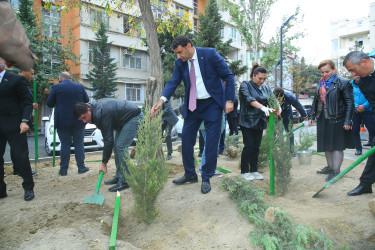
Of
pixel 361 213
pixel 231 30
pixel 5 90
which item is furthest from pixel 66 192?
pixel 231 30

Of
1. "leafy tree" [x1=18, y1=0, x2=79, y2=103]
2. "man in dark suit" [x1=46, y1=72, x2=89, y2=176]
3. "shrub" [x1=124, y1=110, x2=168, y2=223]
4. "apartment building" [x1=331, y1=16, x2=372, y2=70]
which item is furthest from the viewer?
"apartment building" [x1=331, y1=16, x2=372, y2=70]

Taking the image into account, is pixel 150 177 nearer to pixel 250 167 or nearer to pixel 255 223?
pixel 255 223

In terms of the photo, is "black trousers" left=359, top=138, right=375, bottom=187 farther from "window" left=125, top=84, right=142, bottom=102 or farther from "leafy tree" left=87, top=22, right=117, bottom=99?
"window" left=125, top=84, right=142, bottom=102

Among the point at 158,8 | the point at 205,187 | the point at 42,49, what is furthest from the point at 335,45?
the point at 205,187

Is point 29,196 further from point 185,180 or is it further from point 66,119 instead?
point 185,180

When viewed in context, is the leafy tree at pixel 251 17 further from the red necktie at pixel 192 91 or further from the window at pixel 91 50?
the red necktie at pixel 192 91

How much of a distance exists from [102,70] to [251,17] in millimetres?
11301

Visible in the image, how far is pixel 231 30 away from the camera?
1264 inches

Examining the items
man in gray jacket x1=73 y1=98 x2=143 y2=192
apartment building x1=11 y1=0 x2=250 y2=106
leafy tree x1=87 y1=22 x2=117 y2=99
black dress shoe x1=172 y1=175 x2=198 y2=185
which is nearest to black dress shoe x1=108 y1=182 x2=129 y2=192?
man in gray jacket x1=73 y1=98 x2=143 y2=192

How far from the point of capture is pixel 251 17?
1872 centimetres

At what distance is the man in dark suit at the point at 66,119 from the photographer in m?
5.10

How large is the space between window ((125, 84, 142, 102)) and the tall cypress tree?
7.11m

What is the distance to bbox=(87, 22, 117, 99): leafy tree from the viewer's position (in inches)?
824

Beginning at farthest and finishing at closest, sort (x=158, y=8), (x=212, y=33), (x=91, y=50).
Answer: (x=91, y=50) < (x=212, y=33) < (x=158, y=8)
